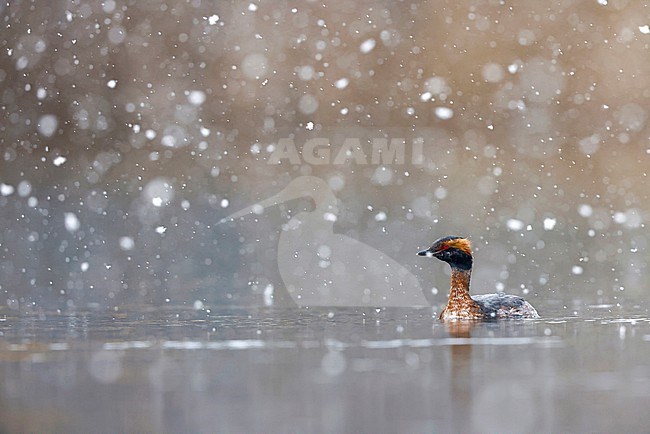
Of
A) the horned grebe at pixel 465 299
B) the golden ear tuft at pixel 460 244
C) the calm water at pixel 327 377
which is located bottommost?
the calm water at pixel 327 377

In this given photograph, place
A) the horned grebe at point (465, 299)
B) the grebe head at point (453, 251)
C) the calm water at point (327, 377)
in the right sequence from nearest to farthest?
the calm water at point (327, 377), the horned grebe at point (465, 299), the grebe head at point (453, 251)

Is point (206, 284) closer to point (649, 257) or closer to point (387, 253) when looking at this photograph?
point (387, 253)

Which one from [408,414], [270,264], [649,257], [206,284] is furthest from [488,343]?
[649,257]

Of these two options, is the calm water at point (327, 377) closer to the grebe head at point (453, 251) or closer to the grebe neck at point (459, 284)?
the grebe neck at point (459, 284)

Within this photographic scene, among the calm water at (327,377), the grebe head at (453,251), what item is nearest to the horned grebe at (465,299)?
the grebe head at (453,251)

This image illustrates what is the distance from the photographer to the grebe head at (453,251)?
12.1m

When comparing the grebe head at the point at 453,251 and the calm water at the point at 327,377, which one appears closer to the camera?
the calm water at the point at 327,377

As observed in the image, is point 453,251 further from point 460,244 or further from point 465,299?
point 465,299

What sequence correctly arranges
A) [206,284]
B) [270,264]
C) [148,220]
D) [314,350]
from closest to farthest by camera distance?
[314,350] → [206,284] → [270,264] → [148,220]

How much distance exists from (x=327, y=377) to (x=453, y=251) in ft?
18.9

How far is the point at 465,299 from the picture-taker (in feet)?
38.5

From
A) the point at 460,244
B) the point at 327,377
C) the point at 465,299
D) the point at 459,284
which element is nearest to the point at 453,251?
the point at 460,244

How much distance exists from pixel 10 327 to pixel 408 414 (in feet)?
21.8

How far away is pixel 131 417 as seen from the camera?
5.06 metres
